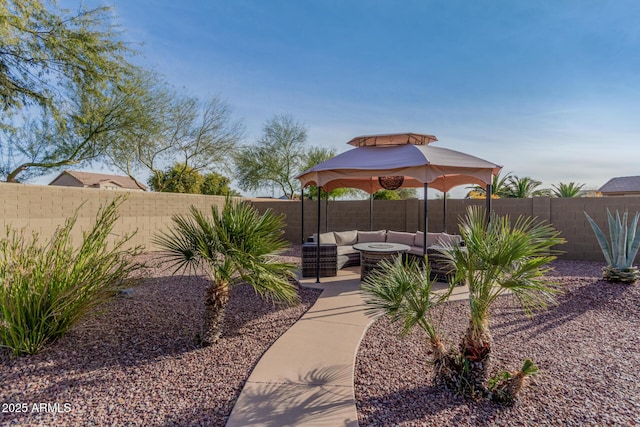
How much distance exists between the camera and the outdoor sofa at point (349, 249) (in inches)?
265

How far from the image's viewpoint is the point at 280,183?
22.2 m

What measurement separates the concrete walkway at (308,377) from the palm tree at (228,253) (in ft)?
2.23

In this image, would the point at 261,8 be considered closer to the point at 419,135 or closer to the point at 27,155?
the point at 419,135

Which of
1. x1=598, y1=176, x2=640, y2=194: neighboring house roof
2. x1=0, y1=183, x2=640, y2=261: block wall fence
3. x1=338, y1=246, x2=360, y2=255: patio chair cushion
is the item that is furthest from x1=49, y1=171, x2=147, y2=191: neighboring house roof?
x1=598, y1=176, x2=640, y2=194: neighboring house roof

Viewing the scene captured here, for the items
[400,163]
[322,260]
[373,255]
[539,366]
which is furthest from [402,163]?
[539,366]

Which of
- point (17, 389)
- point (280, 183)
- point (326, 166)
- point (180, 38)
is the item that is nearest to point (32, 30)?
point (180, 38)

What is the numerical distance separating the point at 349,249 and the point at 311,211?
218 inches

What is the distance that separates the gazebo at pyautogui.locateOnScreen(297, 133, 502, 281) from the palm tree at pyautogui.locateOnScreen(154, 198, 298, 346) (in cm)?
311

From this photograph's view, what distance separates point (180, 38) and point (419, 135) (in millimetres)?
7923

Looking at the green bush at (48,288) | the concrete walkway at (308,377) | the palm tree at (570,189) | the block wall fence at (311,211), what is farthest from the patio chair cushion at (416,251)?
the palm tree at (570,189)

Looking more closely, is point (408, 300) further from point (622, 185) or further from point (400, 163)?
point (622, 185)

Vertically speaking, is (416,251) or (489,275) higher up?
(489,275)

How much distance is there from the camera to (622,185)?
28000 millimetres

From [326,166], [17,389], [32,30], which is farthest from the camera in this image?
[32,30]
